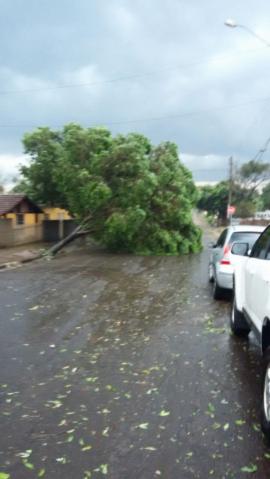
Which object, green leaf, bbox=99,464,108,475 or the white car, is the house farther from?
green leaf, bbox=99,464,108,475

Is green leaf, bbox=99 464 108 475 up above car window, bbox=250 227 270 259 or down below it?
below

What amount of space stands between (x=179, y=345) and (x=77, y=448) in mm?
Result: 3154

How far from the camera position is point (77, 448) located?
3.66 metres

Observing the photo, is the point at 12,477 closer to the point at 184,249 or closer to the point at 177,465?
the point at 177,465

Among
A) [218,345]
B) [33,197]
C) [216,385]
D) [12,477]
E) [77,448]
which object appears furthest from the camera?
[33,197]

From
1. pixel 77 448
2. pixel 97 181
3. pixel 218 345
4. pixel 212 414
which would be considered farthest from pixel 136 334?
pixel 97 181

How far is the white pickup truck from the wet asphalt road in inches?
11.0

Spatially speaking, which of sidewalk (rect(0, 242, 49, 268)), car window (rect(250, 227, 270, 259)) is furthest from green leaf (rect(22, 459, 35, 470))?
sidewalk (rect(0, 242, 49, 268))

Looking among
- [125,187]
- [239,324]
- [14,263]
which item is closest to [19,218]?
[125,187]

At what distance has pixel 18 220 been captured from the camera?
31.6 m

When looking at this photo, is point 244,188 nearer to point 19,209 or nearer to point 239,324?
point 19,209

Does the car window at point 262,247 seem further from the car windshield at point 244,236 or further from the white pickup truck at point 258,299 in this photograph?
the car windshield at point 244,236

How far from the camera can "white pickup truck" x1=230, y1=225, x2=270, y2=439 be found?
3896 mm

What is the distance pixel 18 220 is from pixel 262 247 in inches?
1105
